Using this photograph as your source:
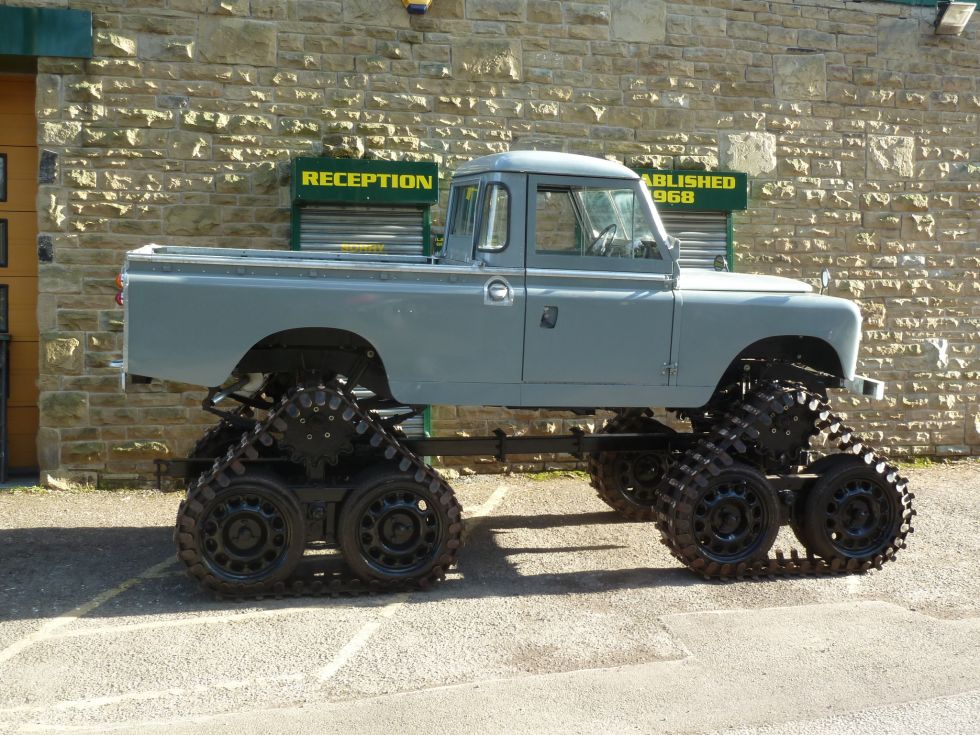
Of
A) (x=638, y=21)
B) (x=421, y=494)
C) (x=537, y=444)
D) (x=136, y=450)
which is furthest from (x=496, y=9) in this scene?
(x=421, y=494)

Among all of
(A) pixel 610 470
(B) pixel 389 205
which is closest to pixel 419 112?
(B) pixel 389 205

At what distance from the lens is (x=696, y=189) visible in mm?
10102

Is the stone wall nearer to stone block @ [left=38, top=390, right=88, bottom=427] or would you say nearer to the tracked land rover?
stone block @ [left=38, top=390, right=88, bottom=427]

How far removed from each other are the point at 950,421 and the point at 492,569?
20.3 ft

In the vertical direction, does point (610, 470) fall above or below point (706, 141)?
below

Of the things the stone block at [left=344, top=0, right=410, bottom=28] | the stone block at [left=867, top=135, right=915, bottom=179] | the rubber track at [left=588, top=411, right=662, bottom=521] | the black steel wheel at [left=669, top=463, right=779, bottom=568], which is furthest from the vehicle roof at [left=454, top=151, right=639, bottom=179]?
the stone block at [left=867, top=135, right=915, bottom=179]

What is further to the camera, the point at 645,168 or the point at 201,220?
the point at 645,168

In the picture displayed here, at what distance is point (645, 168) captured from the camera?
10.1m

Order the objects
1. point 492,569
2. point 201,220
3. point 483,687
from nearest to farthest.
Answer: point 483,687 < point 492,569 < point 201,220

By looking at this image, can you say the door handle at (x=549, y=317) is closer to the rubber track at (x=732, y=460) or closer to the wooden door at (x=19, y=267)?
the rubber track at (x=732, y=460)

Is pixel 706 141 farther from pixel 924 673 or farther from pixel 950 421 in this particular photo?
pixel 924 673

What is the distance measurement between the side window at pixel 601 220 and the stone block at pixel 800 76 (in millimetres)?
4500

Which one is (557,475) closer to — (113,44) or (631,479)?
(631,479)

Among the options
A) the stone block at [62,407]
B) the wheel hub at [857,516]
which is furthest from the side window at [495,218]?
the stone block at [62,407]
